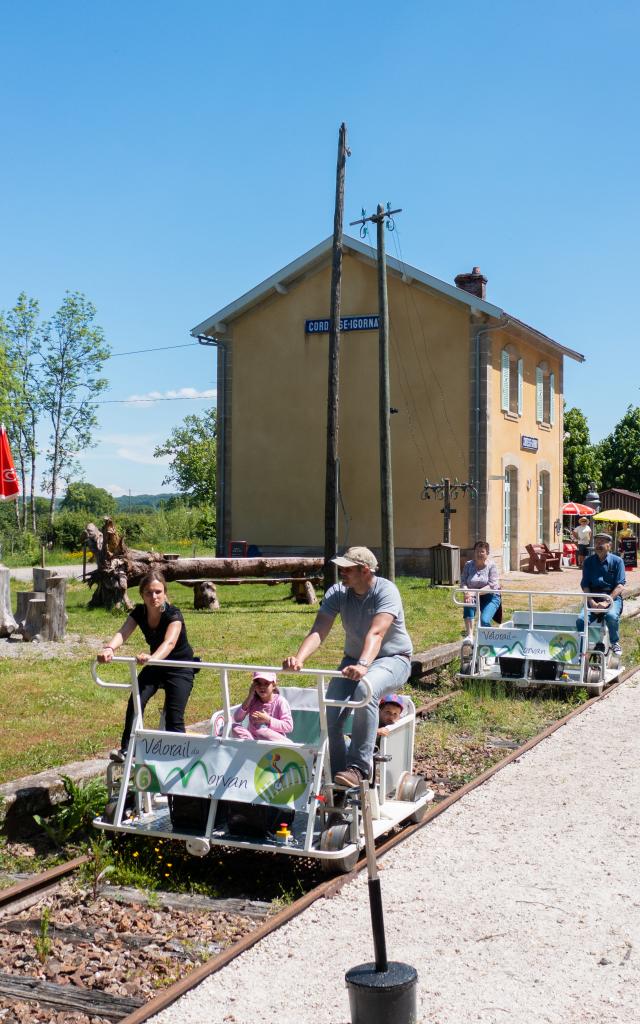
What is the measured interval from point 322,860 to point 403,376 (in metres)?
23.1

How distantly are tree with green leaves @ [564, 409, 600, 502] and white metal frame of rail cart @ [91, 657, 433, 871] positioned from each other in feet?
178

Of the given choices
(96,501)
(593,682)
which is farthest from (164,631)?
(96,501)

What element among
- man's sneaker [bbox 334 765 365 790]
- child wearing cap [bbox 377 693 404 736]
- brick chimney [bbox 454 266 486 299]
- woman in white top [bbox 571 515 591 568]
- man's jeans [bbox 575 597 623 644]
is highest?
brick chimney [bbox 454 266 486 299]

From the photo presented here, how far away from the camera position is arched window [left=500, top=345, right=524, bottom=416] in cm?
2864

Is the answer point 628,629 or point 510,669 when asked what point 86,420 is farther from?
point 510,669

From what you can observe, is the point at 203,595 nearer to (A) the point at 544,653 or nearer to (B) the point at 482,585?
(B) the point at 482,585

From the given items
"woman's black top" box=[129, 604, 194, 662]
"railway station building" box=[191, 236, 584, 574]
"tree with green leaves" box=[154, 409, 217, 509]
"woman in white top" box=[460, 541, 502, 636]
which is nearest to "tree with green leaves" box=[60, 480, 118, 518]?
"tree with green leaves" box=[154, 409, 217, 509]

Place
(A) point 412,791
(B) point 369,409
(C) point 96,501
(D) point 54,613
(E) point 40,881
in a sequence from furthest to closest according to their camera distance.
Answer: (C) point 96,501 → (B) point 369,409 → (D) point 54,613 → (A) point 412,791 → (E) point 40,881

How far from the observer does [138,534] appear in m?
46.5

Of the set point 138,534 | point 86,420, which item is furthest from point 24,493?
point 138,534

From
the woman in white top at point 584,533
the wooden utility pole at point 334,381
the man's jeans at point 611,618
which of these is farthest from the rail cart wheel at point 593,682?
the woman in white top at point 584,533

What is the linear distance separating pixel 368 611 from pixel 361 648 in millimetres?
261

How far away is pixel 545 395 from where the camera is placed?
33750mm

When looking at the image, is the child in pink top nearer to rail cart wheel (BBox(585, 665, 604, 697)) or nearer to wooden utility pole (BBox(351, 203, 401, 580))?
rail cart wheel (BBox(585, 665, 604, 697))
